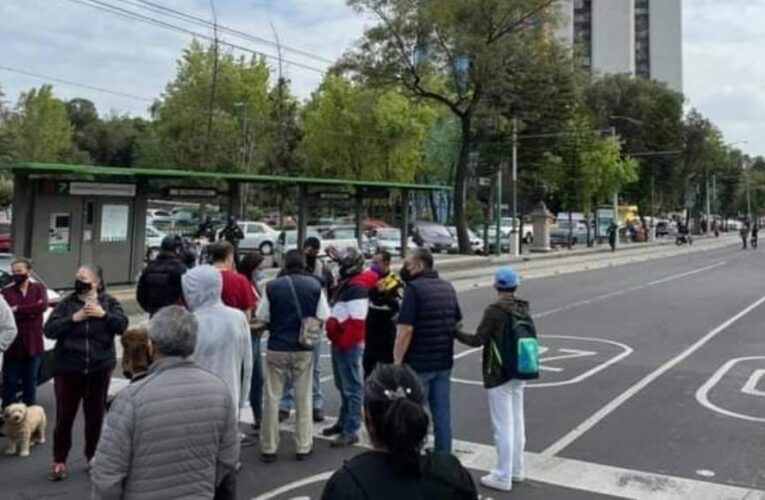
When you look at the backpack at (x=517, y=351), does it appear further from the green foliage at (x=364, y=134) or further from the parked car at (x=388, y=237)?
the green foliage at (x=364, y=134)

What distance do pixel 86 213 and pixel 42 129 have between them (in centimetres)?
5254

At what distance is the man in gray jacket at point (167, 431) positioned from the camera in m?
2.87

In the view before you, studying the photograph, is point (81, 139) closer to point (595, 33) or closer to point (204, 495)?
point (595, 33)

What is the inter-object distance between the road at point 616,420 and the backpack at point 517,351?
2.76ft

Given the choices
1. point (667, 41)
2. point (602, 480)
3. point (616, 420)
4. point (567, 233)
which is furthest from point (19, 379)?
point (667, 41)

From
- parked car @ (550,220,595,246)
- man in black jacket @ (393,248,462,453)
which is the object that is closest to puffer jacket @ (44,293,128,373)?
man in black jacket @ (393,248,462,453)

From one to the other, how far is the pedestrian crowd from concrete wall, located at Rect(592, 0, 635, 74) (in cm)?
12463

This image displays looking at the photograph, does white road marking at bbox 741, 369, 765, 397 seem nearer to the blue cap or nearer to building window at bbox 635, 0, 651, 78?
the blue cap

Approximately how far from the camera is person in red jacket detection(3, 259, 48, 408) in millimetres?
6234

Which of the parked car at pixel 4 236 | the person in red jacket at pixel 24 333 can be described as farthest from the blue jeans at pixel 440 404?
the parked car at pixel 4 236

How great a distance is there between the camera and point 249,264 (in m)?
6.77

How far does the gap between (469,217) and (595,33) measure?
79.7 metres

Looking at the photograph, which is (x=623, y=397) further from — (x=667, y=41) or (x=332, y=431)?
(x=667, y=41)

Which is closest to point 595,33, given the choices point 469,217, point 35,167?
point 469,217
